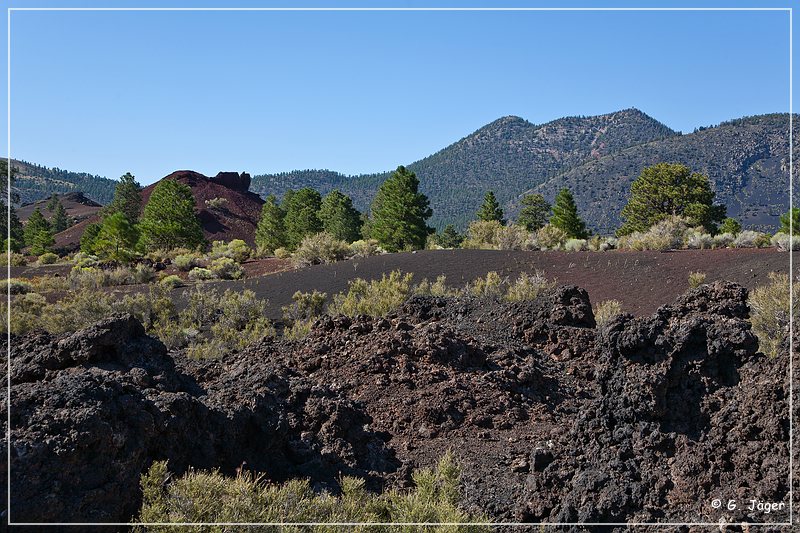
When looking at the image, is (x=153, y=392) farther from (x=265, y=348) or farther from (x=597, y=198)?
(x=597, y=198)

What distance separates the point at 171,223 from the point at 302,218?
815cm

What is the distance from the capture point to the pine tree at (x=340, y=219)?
45.6m

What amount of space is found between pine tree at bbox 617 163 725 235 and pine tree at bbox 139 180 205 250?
1024 inches

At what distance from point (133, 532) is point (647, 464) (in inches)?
→ 122

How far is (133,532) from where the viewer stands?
3.76 meters

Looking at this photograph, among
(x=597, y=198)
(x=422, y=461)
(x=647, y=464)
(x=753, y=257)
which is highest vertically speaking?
(x=597, y=198)

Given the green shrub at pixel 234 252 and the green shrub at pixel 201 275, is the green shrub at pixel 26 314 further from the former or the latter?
the green shrub at pixel 234 252

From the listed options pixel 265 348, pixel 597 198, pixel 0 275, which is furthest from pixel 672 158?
pixel 265 348

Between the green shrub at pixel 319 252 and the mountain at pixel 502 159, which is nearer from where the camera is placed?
the green shrub at pixel 319 252

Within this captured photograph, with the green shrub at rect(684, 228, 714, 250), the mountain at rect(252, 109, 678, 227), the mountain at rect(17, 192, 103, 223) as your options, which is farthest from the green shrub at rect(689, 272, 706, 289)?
the mountain at rect(252, 109, 678, 227)

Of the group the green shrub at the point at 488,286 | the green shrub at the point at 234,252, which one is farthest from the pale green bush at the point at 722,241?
the green shrub at the point at 234,252

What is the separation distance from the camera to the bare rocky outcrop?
4.04m

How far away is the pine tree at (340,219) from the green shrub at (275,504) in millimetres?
40003

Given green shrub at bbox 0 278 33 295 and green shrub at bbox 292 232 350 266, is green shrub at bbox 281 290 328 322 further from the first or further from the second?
green shrub at bbox 292 232 350 266
